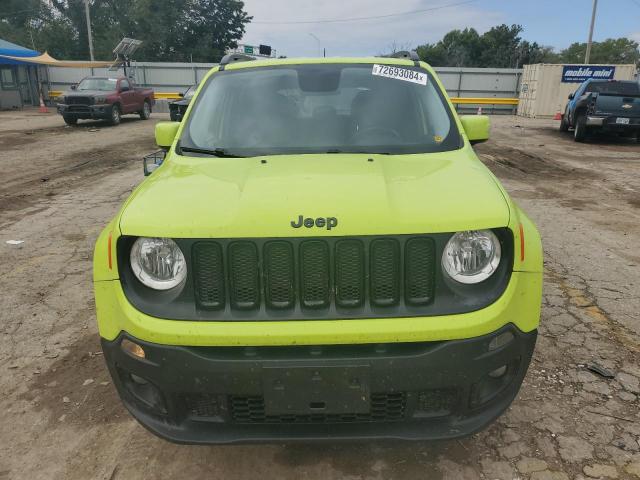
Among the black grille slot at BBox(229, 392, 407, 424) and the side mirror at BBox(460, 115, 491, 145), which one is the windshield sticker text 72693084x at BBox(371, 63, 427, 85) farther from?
the black grille slot at BBox(229, 392, 407, 424)

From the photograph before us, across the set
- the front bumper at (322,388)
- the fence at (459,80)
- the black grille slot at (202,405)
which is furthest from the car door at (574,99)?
the black grille slot at (202,405)

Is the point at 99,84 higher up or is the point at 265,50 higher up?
the point at 265,50

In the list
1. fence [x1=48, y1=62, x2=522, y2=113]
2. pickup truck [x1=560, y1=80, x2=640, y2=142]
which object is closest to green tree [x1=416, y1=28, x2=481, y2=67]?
fence [x1=48, y1=62, x2=522, y2=113]

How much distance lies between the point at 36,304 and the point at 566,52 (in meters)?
99.8

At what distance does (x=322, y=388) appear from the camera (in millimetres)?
1904

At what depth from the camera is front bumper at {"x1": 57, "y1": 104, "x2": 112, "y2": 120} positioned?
57.9 feet

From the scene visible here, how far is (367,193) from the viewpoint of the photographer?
6.81ft

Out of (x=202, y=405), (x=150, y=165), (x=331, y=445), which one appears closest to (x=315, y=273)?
(x=202, y=405)

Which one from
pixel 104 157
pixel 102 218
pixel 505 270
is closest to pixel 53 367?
pixel 505 270

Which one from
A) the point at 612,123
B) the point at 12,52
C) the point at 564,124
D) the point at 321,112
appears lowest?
the point at 564,124

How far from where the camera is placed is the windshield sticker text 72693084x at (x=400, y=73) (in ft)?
10.8

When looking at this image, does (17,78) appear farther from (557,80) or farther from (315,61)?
(315,61)

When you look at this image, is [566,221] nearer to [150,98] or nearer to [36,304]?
[36,304]

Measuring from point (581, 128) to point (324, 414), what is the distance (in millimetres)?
15535
